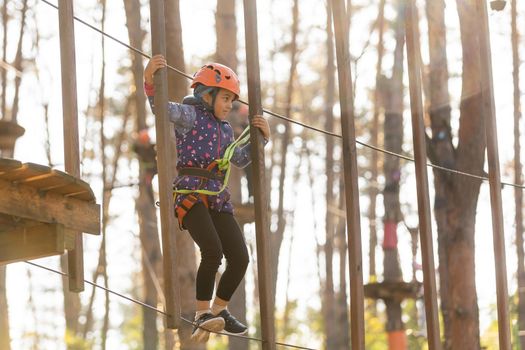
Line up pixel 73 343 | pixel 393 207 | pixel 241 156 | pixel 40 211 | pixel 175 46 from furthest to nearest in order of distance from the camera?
1. pixel 73 343
2. pixel 393 207
3. pixel 175 46
4. pixel 241 156
5. pixel 40 211

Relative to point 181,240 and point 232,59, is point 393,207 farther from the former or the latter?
point 181,240

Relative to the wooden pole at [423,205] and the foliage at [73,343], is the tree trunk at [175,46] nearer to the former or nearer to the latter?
the wooden pole at [423,205]

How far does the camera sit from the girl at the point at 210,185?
19.7 feet

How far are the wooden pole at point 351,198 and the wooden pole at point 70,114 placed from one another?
145 cm

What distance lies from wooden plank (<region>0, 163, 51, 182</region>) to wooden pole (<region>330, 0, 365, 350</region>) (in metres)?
1.97

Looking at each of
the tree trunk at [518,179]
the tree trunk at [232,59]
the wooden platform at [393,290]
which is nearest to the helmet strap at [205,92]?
the tree trunk at [232,59]

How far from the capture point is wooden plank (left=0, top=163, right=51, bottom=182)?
4.70 metres

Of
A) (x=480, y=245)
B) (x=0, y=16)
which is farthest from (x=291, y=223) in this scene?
(x=0, y=16)

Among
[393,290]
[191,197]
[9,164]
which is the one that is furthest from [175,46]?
[9,164]

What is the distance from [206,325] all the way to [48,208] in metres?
1.25

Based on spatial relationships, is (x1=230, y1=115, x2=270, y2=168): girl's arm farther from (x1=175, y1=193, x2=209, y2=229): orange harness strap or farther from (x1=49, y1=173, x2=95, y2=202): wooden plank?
(x1=49, y1=173, x2=95, y2=202): wooden plank

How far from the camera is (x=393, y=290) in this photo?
12117 millimetres

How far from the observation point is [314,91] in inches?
1079

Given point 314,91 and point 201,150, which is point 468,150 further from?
point 314,91
